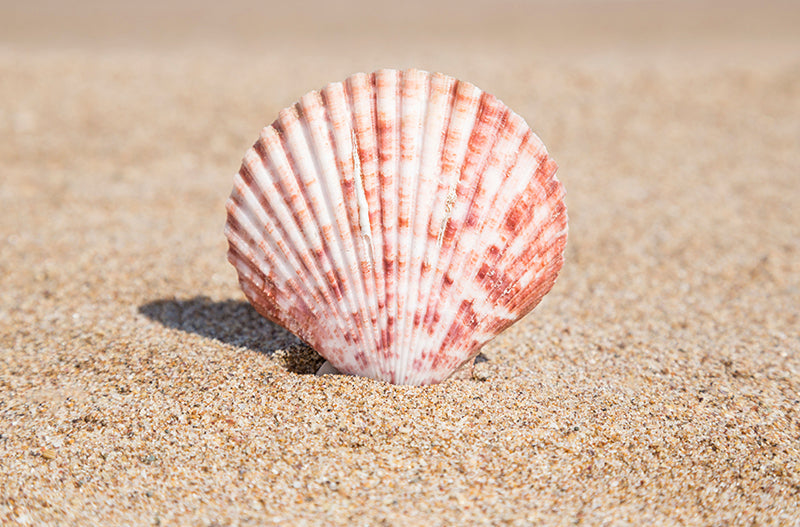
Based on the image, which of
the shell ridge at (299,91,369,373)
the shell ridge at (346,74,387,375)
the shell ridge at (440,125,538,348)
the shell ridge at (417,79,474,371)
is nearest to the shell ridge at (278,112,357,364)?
the shell ridge at (299,91,369,373)

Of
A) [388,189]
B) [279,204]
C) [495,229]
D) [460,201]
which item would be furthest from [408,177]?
[279,204]

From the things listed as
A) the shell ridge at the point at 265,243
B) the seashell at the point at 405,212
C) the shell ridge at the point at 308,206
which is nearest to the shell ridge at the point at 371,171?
the seashell at the point at 405,212

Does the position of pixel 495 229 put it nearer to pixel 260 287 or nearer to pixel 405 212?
pixel 405 212

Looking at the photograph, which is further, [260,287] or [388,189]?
[260,287]

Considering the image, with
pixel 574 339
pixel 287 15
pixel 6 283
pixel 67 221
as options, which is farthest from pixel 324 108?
pixel 287 15

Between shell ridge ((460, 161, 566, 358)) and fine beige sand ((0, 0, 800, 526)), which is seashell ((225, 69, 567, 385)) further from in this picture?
fine beige sand ((0, 0, 800, 526))

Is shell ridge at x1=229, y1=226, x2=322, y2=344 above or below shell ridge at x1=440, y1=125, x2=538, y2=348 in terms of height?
below
